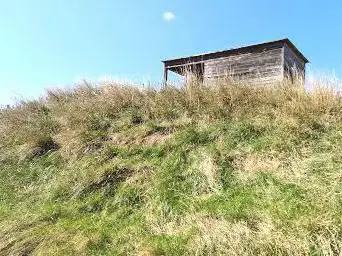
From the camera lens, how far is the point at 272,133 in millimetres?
6730

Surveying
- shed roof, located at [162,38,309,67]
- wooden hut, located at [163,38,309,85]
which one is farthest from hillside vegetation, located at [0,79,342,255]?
shed roof, located at [162,38,309,67]

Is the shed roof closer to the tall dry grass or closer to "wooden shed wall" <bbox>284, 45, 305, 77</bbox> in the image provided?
"wooden shed wall" <bbox>284, 45, 305, 77</bbox>

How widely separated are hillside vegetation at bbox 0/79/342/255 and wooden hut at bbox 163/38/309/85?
717cm

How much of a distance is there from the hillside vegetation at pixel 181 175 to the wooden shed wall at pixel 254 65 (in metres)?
7.94

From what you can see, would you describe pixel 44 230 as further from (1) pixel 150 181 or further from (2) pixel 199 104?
(2) pixel 199 104

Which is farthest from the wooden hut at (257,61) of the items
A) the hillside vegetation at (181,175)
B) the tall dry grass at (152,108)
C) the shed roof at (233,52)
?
the hillside vegetation at (181,175)

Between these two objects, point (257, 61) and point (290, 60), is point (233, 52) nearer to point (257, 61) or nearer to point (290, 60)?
point (257, 61)

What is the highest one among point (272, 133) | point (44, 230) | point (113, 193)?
point (272, 133)

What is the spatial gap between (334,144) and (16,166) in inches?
239

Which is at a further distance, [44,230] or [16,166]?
[16,166]

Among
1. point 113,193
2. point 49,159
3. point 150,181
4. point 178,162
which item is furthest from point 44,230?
point 49,159

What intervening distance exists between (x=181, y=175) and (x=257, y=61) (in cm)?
1147

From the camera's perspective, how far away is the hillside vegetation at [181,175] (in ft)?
15.1

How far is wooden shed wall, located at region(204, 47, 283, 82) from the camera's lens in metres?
16.4
